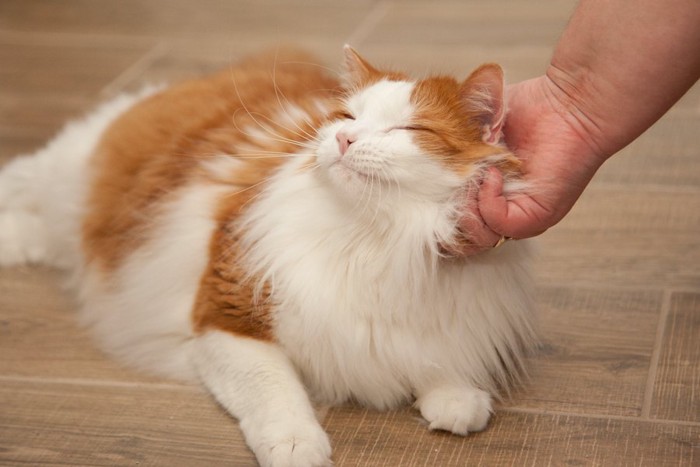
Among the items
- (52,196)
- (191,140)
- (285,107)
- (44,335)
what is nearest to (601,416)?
(285,107)

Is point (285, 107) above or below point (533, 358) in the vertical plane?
above

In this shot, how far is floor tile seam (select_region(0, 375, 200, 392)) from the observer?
1730 mm

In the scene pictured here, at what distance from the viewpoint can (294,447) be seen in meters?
1.45

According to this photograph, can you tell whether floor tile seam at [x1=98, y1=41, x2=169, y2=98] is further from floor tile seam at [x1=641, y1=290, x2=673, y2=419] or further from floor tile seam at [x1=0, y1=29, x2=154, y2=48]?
floor tile seam at [x1=641, y1=290, x2=673, y2=419]

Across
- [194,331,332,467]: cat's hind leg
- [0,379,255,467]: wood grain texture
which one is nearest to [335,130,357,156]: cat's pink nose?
[194,331,332,467]: cat's hind leg

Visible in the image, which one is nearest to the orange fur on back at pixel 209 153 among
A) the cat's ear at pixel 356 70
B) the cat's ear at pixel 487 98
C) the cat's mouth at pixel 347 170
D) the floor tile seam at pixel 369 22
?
the cat's ear at pixel 356 70

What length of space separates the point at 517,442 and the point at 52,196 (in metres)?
1.13

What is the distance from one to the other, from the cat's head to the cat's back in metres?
0.28

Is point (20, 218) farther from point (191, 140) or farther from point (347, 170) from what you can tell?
point (347, 170)

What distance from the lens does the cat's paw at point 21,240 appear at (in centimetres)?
218

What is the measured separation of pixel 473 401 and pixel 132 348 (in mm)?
636

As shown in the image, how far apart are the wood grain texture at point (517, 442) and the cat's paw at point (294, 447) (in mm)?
58

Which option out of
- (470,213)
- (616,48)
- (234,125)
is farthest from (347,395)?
(616,48)

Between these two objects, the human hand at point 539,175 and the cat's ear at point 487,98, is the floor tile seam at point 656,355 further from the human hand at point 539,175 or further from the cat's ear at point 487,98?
the cat's ear at point 487,98
